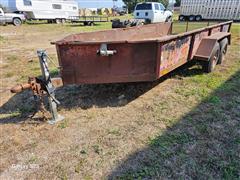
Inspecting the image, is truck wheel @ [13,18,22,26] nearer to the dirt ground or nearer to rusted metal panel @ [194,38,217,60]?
the dirt ground

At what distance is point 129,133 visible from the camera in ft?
9.57

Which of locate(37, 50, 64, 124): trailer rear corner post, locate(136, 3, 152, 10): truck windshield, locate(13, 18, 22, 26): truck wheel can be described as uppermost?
locate(136, 3, 152, 10): truck windshield

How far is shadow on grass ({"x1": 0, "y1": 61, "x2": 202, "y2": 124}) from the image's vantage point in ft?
11.9

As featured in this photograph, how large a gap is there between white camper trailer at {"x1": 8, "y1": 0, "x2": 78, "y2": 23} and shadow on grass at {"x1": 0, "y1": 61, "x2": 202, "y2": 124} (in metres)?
20.8

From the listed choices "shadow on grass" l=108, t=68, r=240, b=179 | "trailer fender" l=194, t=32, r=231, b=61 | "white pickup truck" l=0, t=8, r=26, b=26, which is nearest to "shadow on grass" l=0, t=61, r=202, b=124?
"trailer fender" l=194, t=32, r=231, b=61

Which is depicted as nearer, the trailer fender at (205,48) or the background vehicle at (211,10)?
the trailer fender at (205,48)

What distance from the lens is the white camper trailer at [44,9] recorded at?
21.7 metres

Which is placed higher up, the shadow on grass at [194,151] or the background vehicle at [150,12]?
the background vehicle at [150,12]

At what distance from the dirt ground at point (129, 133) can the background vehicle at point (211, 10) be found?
19256 mm

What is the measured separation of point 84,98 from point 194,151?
2.12 m

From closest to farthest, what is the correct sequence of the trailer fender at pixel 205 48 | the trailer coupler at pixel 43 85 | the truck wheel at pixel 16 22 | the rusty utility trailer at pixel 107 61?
the trailer coupler at pixel 43 85 < the rusty utility trailer at pixel 107 61 < the trailer fender at pixel 205 48 < the truck wheel at pixel 16 22

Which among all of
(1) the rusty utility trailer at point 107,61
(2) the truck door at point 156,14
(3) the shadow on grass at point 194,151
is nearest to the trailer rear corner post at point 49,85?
(1) the rusty utility trailer at point 107,61

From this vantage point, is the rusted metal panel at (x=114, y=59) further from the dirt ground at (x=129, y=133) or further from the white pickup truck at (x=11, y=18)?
the white pickup truck at (x=11, y=18)

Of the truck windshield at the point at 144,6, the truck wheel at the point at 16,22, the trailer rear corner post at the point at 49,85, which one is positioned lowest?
the truck wheel at the point at 16,22
